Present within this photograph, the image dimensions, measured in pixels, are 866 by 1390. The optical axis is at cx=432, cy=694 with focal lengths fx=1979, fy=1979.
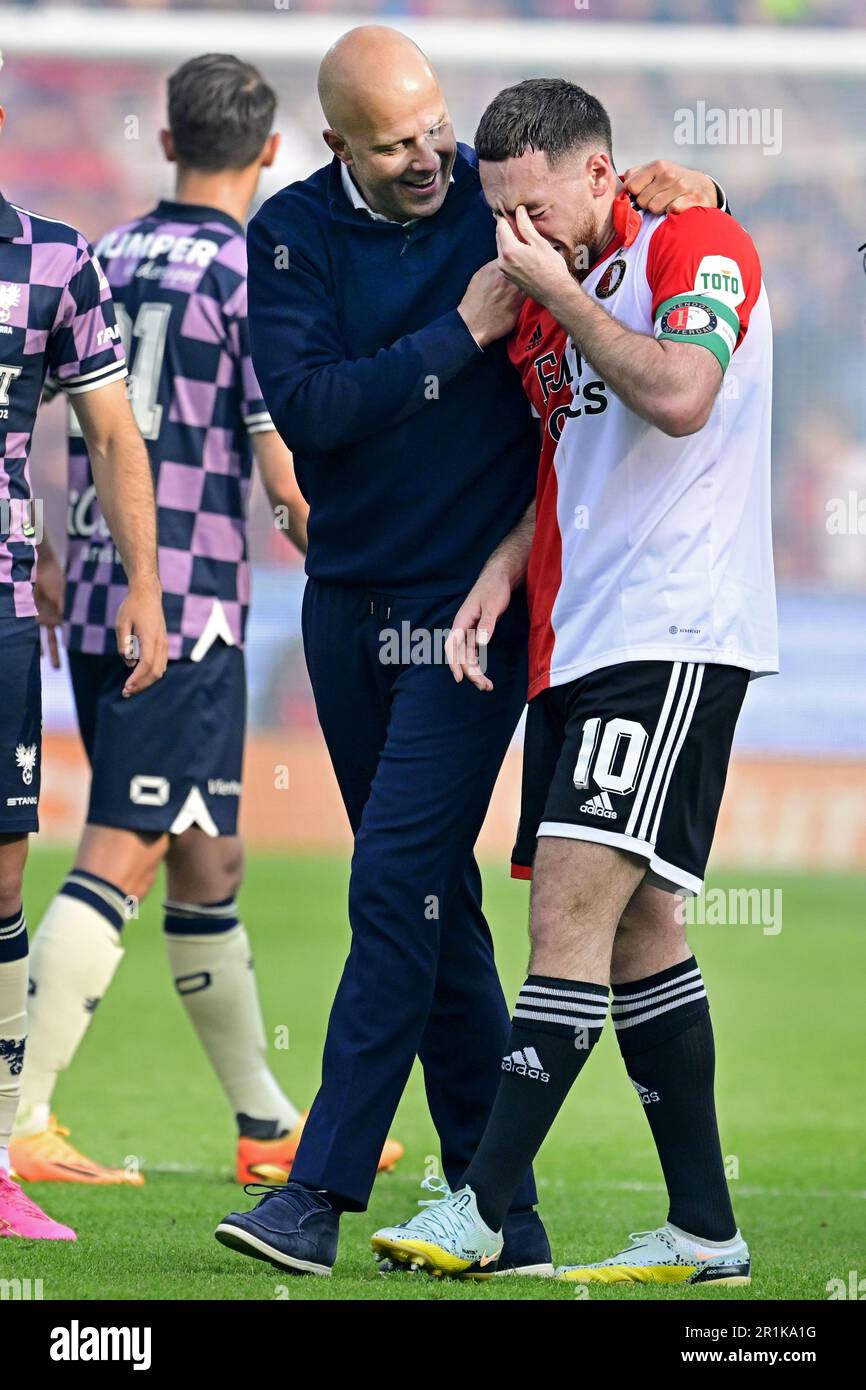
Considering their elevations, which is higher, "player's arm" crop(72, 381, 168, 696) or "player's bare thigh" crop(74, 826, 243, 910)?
"player's arm" crop(72, 381, 168, 696)

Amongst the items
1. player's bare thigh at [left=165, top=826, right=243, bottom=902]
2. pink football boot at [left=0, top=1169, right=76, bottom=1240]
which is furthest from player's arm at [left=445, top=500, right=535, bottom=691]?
player's bare thigh at [left=165, top=826, right=243, bottom=902]

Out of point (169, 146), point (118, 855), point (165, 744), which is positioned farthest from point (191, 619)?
point (169, 146)

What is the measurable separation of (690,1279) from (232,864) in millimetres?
2092

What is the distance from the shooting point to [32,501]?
3750 mm

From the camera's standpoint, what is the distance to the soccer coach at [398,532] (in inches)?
131

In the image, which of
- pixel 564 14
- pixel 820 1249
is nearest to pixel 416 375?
pixel 820 1249

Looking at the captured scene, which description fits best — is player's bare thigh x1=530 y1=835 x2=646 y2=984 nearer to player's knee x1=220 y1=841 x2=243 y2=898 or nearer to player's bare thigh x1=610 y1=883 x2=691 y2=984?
player's bare thigh x1=610 y1=883 x2=691 y2=984

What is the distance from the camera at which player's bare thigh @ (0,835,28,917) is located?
11.9 feet

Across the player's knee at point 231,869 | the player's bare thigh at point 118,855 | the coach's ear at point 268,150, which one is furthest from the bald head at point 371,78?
the player's knee at point 231,869

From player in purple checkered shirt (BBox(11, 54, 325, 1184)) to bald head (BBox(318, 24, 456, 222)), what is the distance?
1476mm

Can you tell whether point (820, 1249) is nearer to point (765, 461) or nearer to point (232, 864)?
point (765, 461)

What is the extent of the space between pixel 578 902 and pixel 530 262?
1012 millimetres

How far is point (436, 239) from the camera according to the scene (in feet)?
11.5

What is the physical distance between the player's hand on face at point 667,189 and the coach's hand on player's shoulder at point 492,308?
26 cm
